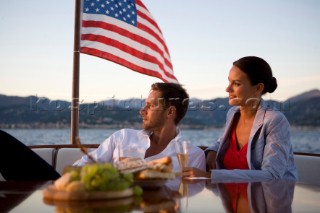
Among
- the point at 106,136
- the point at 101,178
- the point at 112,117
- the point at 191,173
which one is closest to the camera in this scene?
the point at 101,178

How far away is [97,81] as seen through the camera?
34781 millimetres

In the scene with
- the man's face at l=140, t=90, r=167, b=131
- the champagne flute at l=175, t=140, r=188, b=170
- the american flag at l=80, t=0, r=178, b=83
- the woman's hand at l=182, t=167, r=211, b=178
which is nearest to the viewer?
the champagne flute at l=175, t=140, r=188, b=170

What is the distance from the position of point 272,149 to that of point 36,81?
36.5 metres

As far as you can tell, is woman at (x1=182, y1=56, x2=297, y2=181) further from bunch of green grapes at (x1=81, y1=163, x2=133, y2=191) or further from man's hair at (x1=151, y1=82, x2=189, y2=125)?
bunch of green grapes at (x1=81, y1=163, x2=133, y2=191)

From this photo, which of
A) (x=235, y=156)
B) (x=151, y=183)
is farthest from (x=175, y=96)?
(x=151, y=183)

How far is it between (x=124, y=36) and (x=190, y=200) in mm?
4090

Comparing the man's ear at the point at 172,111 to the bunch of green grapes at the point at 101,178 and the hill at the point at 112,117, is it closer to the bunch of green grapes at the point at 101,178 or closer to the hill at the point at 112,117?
the bunch of green grapes at the point at 101,178

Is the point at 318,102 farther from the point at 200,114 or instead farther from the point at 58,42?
the point at 58,42

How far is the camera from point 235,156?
358 centimetres

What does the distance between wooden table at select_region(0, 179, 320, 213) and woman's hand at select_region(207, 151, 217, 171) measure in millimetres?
1102

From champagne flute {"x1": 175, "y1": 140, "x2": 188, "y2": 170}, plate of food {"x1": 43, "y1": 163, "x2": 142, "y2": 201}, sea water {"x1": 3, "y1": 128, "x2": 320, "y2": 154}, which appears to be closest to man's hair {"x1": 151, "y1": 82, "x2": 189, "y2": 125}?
champagne flute {"x1": 175, "y1": 140, "x2": 188, "y2": 170}

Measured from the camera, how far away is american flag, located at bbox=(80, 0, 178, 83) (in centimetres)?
560

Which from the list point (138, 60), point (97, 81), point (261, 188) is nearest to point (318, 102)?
point (97, 81)

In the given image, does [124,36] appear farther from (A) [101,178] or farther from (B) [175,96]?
(A) [101,178]
